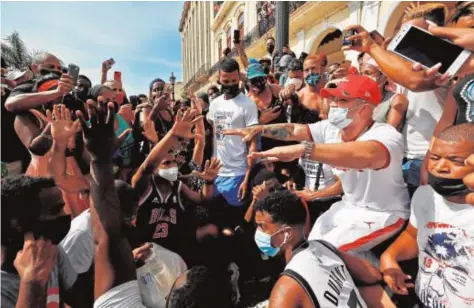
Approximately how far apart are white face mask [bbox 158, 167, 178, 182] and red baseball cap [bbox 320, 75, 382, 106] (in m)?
1.60

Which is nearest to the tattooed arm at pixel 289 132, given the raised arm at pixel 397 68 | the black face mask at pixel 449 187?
the raised arm at pixel 397 68

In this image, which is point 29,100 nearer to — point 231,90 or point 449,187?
point 231,90

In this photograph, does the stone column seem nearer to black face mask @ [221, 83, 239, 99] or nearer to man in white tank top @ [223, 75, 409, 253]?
black face mask @ [221, 83, 239, 99]

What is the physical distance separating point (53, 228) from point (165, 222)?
49.9 inches

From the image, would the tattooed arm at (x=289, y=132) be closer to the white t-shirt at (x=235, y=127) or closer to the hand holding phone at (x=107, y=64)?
the white t-shirt at (x=235, y=127)

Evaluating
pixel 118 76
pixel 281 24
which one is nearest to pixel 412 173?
pixel 118 76

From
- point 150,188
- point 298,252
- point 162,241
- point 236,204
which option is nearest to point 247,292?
point 236,204

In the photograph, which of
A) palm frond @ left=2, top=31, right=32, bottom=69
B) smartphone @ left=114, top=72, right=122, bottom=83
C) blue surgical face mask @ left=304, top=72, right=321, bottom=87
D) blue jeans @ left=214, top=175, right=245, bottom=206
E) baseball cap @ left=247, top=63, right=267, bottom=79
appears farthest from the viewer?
palm frond @ left=2, top=31, right=32, bottom=69

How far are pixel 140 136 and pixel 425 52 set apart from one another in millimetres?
3496

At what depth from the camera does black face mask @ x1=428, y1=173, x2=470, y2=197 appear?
5.09 ft

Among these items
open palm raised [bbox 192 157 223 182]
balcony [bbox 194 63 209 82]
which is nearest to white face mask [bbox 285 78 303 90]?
open palm raised [bbox 192 157 223 182]

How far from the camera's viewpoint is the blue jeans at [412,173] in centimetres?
229

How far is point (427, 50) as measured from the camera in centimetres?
192

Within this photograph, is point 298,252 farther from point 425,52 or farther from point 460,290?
point 425,52
